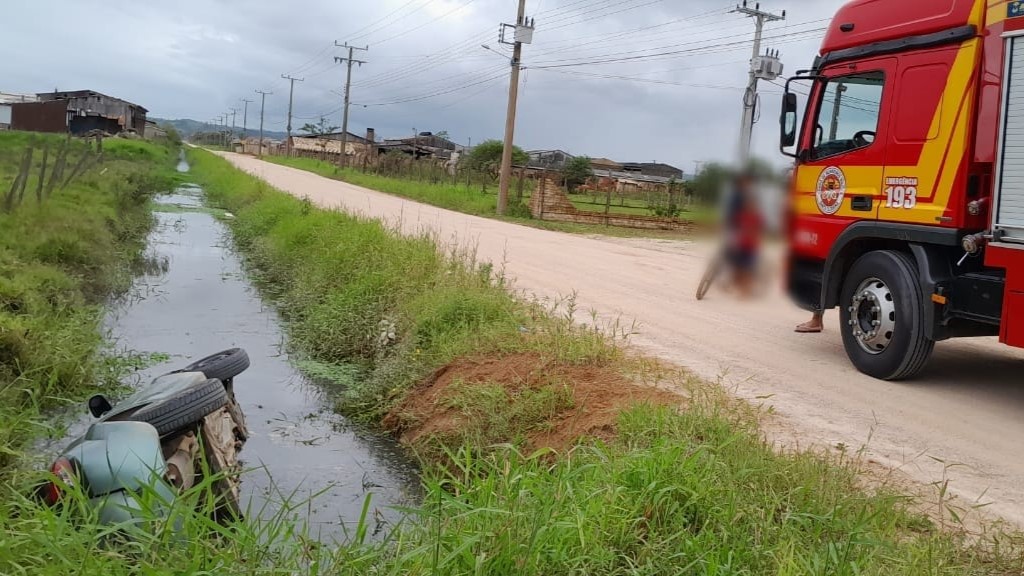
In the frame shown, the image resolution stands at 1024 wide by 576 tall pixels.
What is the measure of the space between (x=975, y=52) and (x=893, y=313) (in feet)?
6.48

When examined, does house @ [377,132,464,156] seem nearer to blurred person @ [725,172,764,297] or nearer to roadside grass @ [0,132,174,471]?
roadside grass @ [0,132,174,471]

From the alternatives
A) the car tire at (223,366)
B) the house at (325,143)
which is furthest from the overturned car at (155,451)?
the house at (325,143)

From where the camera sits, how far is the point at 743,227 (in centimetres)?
338

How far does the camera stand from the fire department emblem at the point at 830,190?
686 centimetres

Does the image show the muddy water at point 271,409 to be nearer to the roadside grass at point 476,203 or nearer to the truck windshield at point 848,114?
the truck windshield at point 848,114

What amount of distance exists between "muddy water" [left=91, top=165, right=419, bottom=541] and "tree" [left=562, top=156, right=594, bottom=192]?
1782cm

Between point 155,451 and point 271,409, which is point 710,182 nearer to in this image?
point 155,451

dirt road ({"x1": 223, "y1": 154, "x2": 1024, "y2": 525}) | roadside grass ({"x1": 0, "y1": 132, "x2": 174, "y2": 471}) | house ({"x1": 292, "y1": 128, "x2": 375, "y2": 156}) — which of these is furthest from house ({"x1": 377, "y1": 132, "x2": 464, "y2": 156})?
dirt road ({"x1": 223, "y1": 154, "x2": 1024, "y2": 525})

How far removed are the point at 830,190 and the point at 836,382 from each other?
1.61m

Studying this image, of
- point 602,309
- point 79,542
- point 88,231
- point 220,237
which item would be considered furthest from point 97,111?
point 79,542

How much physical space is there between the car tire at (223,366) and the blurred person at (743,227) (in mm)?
3455

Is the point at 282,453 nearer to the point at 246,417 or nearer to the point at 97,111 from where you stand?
the point at 246,417

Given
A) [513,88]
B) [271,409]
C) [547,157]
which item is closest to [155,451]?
[271,409]

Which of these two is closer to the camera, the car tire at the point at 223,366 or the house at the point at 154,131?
the car tire at the point at 223,366
